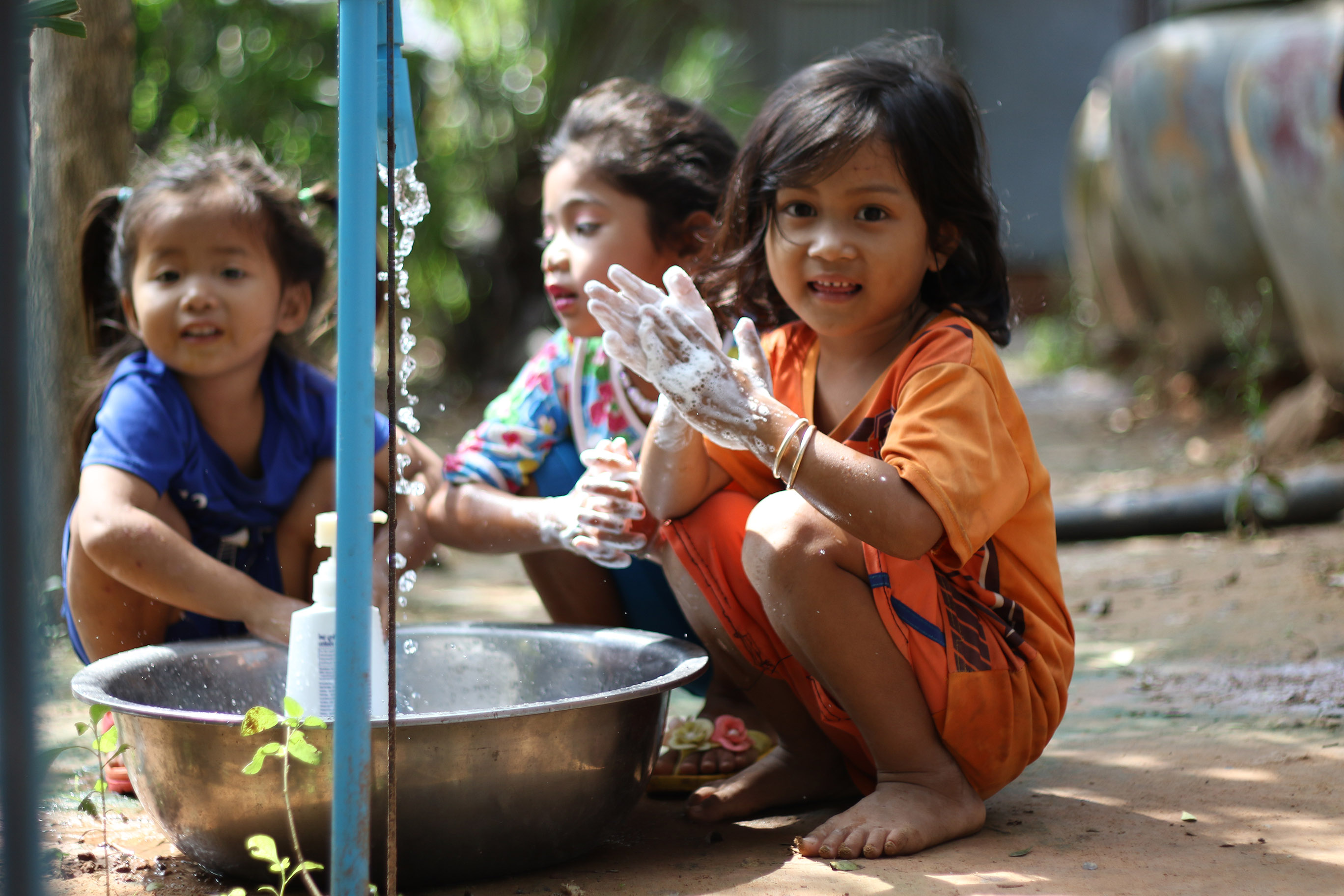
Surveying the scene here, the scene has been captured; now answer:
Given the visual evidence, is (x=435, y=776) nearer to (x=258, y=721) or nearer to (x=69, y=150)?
(x=258, y=721)

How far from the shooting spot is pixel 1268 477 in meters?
3.47

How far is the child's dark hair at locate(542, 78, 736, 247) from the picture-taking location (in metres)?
2.21

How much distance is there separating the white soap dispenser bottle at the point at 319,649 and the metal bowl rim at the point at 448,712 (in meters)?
0.09

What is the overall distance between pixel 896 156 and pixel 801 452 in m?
0.48

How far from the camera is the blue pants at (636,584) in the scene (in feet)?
7.16

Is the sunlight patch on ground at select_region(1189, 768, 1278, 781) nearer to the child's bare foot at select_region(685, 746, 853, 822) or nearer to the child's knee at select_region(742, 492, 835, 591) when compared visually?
the child's bare foot at select_region(685, 746, 853, 822)

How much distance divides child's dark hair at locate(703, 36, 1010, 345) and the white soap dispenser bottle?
0.74m

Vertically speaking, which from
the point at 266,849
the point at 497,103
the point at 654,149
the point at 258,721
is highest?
the point at 497,103

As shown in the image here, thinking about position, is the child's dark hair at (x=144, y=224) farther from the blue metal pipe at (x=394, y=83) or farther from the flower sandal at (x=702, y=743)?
the flower sandal at (x=702, y=743)

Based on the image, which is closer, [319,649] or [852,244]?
[319,649]

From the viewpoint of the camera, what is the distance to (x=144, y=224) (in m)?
2.17

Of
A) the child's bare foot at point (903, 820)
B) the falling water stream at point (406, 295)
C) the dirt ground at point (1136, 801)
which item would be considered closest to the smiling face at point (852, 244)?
the falling water stream at point (406, 295)

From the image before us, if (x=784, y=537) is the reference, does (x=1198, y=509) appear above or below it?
below

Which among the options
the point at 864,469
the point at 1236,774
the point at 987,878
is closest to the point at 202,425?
the point at 864,469
